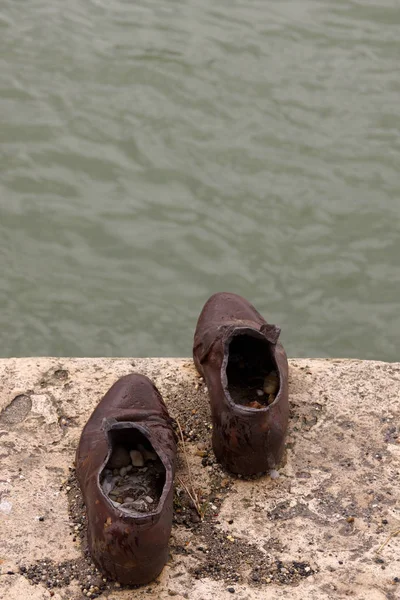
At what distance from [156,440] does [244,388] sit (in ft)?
1.93

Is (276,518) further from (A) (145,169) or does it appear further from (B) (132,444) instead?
(A) (145,169)

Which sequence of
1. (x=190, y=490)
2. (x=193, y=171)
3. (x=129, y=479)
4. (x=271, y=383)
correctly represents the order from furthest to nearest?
(x=193, y=171)
(x=271, y=383)
(x=190, y=490)
(x=129, y=479)

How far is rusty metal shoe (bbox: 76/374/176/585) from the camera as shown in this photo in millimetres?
3309

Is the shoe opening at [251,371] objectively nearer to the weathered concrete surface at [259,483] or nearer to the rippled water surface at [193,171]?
the weathered concrete surface at [259,483]

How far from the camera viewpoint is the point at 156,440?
3688 millimetres

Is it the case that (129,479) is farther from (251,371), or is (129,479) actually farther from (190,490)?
(251,371)

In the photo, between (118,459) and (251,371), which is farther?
(251,371)

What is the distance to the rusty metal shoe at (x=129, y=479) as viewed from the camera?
3.31 m

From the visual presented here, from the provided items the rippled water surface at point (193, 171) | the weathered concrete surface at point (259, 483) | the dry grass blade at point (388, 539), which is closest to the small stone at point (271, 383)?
the weathered concrete surface at point (259, 483)

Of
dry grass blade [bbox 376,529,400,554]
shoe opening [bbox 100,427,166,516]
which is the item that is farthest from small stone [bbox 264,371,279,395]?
dry grass blade [bbox 376,529,400,554]

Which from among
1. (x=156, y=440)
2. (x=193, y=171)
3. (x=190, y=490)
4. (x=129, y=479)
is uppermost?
(x=156, y=440)

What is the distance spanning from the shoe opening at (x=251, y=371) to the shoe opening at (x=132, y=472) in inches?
20.4

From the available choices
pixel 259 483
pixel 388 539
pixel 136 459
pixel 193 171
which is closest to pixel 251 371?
pixel 259 483

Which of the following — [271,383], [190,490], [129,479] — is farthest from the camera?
[271,383]
